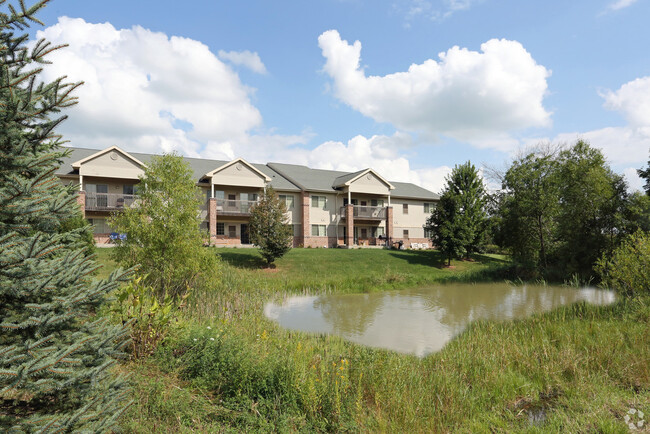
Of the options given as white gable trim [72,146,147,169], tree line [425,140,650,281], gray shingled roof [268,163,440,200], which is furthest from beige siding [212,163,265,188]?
tree line [425,140,650,281]

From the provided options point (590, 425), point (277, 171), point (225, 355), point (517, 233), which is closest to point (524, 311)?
point (590, 425)

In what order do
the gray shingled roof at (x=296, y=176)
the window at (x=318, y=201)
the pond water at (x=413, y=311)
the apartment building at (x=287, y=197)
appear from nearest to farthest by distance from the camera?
the pond water at (x=413, y=311) → the apartment building at (x=287, y=197) → the gray shingled roof at (x=296, y=176) → the window at (x=318, y=201)

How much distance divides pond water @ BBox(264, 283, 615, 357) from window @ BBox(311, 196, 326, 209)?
61.2 feet

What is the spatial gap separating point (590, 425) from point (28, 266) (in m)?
6.75

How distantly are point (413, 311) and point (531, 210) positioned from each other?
60.9 feet

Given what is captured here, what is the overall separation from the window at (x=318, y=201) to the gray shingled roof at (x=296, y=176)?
932 millimetres

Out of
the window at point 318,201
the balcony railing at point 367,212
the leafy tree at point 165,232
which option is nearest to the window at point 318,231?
the window at point 318,201

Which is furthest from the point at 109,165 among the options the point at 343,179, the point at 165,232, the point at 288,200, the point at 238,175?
the point at 343,179

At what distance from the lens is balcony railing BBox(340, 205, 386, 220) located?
39.7 metres

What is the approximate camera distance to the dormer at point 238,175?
1336 inches

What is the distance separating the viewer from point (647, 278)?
10852mm

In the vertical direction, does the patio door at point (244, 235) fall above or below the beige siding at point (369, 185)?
below

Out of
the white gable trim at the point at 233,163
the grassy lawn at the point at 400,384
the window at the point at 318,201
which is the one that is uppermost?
the white gable trim at the point at 233,163

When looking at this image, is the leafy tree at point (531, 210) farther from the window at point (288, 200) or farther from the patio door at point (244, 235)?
the patio door at point (244, 235)
